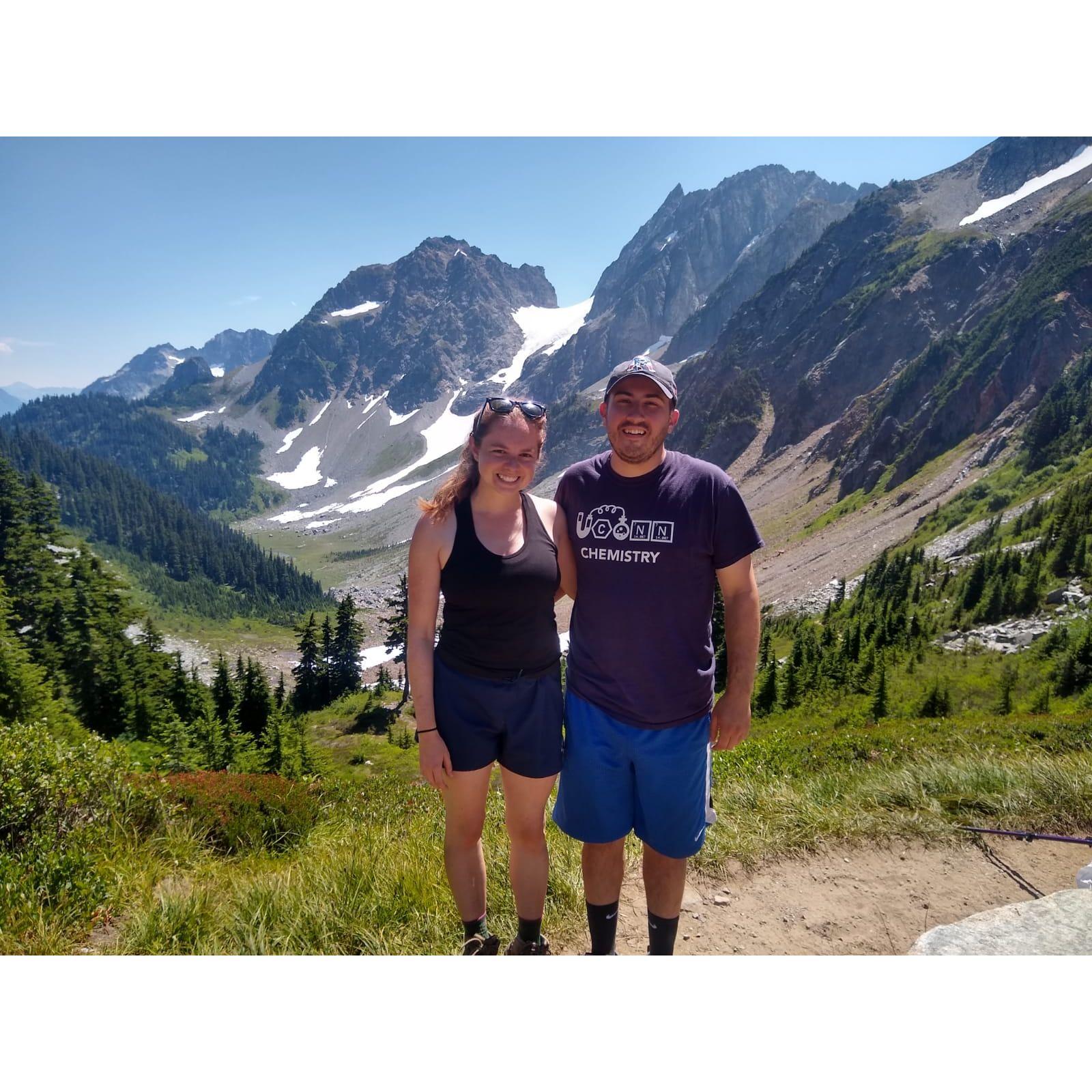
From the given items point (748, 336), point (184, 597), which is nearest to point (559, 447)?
point (748, 336)

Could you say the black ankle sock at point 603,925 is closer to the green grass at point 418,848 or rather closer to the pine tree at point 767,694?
the green grass at point 418,848

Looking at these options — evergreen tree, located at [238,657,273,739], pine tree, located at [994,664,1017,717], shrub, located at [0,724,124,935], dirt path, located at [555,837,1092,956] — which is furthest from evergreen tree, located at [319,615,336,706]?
dirt path, located at [555,837,1092,956]

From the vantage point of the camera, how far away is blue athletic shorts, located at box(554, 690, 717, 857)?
3.19 metres

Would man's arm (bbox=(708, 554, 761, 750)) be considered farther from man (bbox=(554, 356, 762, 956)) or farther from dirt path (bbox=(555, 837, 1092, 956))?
dirt path (bbox=(555, 837, 1092, 956))

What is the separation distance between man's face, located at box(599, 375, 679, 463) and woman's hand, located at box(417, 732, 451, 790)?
5.65 feet

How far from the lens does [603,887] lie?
11.3 ft

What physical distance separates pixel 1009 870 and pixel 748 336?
153628 mm

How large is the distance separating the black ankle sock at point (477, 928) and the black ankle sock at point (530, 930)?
0.64 ft

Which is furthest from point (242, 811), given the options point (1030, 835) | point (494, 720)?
point (1030, 835)

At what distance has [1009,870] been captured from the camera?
4.53 metres

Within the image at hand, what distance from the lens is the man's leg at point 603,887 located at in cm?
341

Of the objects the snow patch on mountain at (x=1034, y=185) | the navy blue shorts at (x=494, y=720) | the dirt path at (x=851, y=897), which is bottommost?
the dirt path at (x=851, y=897)

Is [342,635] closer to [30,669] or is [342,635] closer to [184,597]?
[30,669]

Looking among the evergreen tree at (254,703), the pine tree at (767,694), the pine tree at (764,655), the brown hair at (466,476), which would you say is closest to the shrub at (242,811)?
the brown hair at (466,476)
